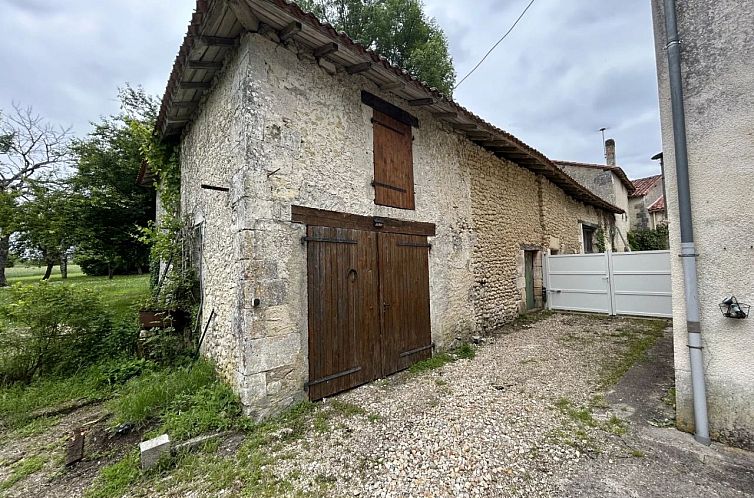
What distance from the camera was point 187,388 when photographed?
3721 mm

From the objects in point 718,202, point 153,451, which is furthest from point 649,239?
point 153,451

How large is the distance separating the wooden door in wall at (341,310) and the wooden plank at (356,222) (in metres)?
0.09

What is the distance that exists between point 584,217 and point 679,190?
11204mm

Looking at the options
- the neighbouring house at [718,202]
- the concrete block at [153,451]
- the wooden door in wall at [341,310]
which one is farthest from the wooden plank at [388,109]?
the concrete block at [153,451]

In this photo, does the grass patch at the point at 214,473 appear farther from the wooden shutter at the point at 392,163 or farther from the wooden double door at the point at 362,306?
the wooden shutter at the point at 392,163

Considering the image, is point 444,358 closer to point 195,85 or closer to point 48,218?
point 195,85

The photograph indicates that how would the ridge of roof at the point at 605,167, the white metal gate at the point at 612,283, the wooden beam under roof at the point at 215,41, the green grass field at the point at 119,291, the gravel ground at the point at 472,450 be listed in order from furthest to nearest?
the ridge of roof at the point at 605,167 < the white metal gate at the point at 612,283 < the green grass field at the point at 119,291 < the wooden beam under roof at the point at 215,41 < the gravel ground at the point at 472,450

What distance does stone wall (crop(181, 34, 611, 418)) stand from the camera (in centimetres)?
328

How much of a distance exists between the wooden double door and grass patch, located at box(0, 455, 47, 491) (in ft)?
8.00

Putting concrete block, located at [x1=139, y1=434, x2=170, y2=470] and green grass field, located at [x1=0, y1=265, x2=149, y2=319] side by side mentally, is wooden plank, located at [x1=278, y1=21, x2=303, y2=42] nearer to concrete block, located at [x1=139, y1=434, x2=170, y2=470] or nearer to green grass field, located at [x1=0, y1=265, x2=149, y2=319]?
concrete block, located at [x1=139, y1=434, x2=170, y2=470]

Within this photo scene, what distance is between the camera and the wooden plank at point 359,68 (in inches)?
156

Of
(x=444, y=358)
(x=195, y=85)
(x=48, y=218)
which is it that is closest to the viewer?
(x=195, y=85)

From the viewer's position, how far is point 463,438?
2828mm

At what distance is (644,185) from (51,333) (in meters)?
26.7
